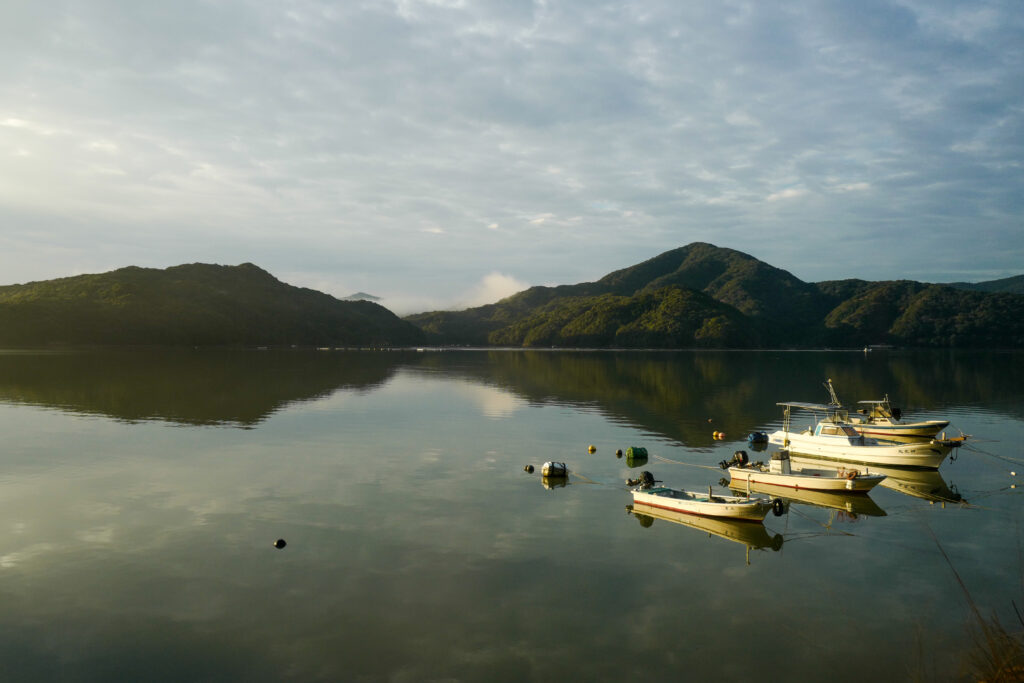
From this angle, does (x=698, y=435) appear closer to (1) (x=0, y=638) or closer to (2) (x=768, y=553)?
(2) (x=768, y=553)

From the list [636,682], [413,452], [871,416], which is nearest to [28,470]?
[413,452]

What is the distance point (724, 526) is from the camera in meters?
36.0

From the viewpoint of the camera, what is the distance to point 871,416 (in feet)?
238

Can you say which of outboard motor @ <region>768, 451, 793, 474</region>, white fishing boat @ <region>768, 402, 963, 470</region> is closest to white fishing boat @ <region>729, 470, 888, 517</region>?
outboard motor @ <region>768, 451, 793, 474</region>

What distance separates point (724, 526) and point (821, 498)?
11.9m

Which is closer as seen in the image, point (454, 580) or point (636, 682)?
point (636, 682)

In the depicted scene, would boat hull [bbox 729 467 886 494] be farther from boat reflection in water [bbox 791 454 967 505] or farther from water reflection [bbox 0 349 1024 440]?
water reflection [bbox 0 349 1024 440]

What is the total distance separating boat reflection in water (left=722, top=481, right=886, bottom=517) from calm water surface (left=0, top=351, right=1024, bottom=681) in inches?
34.5

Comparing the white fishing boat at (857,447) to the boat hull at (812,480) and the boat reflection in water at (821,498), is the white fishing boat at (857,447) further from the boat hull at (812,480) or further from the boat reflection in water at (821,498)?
the boat reflection in water at (821,498)

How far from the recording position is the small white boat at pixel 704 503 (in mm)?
35781

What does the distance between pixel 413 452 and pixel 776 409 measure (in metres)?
61.7

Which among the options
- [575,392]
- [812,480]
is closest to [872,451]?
[812,480]

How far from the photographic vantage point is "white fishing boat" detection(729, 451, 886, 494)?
43281 millimetres

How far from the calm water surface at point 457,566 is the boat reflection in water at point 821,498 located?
88cm
